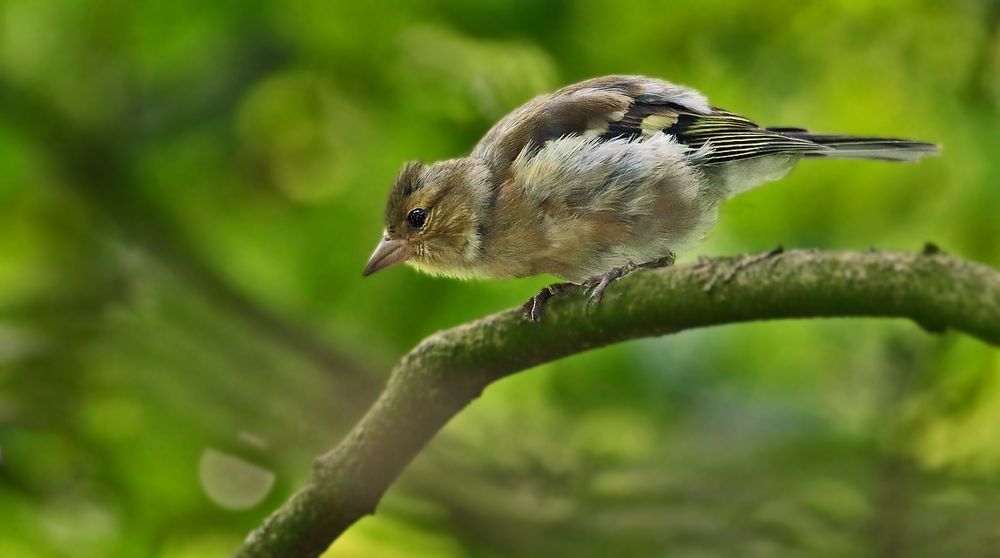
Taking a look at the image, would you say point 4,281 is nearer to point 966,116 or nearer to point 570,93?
point 570,93

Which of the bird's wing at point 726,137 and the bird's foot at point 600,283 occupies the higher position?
the bird's wing at point 726,137

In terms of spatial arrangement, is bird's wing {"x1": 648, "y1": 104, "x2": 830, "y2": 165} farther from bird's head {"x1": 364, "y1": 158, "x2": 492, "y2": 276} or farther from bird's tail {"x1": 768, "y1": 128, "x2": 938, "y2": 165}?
bird's head {"x1": 364, "y1": 158, "x2": 492, "y2": 276}

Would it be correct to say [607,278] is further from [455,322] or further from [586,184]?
[455,322]

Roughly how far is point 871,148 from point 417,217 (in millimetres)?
1651

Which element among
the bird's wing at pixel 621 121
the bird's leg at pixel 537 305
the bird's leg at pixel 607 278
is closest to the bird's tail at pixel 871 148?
the bird's wing at pixel 621 121

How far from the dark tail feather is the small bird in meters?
0.02

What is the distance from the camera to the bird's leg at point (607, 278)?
323cm

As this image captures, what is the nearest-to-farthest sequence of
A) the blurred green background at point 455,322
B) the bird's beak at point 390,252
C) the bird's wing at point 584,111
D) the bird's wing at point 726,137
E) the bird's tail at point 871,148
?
the bird's tail at point 871,148
the bird's wing at point 726,137
the bird's beak at point 390,252
the bird's wing at point 584,111
the blurred green background at point 455,322

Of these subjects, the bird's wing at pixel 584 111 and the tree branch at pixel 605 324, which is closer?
the tree branch at pixel 605 324

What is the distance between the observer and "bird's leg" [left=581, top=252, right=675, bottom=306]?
3.23 meters

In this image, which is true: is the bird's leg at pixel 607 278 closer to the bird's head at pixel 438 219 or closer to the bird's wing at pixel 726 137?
the bird's wing at pixel 726 137

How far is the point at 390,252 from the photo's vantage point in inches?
175

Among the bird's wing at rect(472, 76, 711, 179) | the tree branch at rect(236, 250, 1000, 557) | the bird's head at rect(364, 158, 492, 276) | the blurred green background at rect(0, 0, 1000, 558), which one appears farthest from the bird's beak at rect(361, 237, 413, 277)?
the tree branch at rect(236, 250, 1000, 557)

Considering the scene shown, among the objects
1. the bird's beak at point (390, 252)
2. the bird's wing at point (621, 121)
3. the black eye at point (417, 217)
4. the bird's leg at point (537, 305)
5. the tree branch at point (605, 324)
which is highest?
the bird's wing at point (621, 121)
